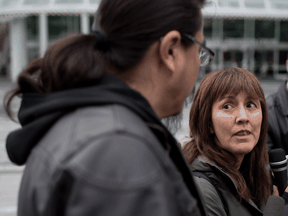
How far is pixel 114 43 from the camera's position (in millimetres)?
1080

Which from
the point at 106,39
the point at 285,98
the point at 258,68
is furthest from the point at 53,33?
the point at 106,39

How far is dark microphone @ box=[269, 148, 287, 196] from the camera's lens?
2124 millimetres

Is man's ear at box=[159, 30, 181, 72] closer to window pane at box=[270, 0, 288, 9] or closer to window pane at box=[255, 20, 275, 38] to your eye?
window pane at box=[270, 0, 288, 9]

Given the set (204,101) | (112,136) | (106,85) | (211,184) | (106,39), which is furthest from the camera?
(204,101)

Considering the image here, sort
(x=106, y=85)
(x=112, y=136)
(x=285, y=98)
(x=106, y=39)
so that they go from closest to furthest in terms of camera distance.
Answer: (x=112, y=136)
(x=106, y=85)
(x=106, y=39)
(x=285, y=98)

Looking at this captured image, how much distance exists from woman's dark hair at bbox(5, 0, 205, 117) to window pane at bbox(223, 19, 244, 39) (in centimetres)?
2761

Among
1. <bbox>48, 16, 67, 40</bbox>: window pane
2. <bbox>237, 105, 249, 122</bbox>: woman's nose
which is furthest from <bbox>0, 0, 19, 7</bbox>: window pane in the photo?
<bbox>237, 105, 249, 122</bbox>: woman's nose

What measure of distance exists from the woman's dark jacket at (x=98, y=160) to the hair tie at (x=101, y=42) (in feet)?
0.56

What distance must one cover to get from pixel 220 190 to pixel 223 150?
1.08ft

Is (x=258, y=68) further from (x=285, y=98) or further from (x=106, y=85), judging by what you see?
(x=106, y=85)

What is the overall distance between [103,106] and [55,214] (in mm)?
281

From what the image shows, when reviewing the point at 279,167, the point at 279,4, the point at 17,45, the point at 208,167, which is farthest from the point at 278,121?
the point at 17,45

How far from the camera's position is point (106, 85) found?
38.4 inches

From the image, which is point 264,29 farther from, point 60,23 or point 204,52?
point 204,52
